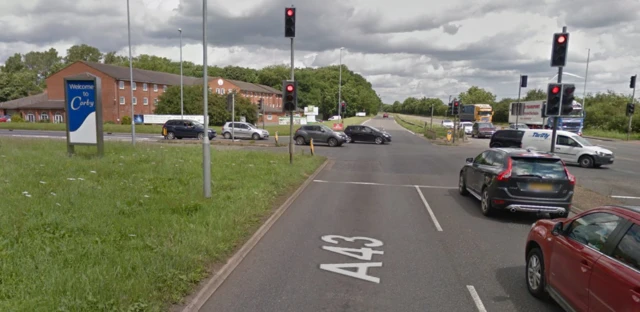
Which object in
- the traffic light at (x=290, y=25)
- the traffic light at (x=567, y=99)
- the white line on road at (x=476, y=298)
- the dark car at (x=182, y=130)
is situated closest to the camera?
the white line on road at (x=476, y=298)

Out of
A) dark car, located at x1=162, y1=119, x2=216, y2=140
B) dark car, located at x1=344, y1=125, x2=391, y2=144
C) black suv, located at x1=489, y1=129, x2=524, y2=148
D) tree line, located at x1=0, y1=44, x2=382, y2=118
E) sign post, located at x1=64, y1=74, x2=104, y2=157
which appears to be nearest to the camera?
sign post, located at x1=64, y1=74, x2=104, y2=157

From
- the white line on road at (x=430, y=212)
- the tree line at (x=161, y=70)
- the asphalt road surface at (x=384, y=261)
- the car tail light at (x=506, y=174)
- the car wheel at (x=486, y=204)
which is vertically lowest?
the white line on road at (x=430, y=212)

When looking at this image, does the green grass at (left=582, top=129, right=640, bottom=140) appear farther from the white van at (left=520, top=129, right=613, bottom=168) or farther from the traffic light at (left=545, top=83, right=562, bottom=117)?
the traffic light at (left=545, top=83, right=562, bottom=117)

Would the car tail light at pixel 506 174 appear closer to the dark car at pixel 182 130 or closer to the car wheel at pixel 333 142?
the car wheel at pixel 333 142

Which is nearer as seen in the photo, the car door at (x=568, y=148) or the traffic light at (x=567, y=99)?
the traffic light at (x=567, y=99)

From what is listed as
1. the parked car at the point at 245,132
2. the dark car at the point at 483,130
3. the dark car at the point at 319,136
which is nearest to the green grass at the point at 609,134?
the dark car at the point at 483,130

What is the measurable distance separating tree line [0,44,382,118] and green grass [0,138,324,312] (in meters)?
96.3

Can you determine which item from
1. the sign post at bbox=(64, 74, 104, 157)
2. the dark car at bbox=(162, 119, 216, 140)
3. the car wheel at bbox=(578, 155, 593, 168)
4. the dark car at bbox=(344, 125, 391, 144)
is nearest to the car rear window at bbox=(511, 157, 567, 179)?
the sign post at bbox=(64, 74, 104, 157)

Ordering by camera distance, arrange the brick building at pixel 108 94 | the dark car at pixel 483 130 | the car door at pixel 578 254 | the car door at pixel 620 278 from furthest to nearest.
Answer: the brick building at pixel 108 94, the dark car at pixel 483 130, the car door at pixel 578 254, the car door at pixel 620 278

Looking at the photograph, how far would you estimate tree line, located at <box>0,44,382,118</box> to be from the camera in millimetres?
89425

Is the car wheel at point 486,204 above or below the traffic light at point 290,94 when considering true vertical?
below

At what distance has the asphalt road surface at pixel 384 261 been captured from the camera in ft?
14.9

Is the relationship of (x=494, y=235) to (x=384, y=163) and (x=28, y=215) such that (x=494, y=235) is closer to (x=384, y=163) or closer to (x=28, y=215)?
(x=28, y=215)

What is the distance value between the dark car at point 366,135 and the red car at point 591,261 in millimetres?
29228
